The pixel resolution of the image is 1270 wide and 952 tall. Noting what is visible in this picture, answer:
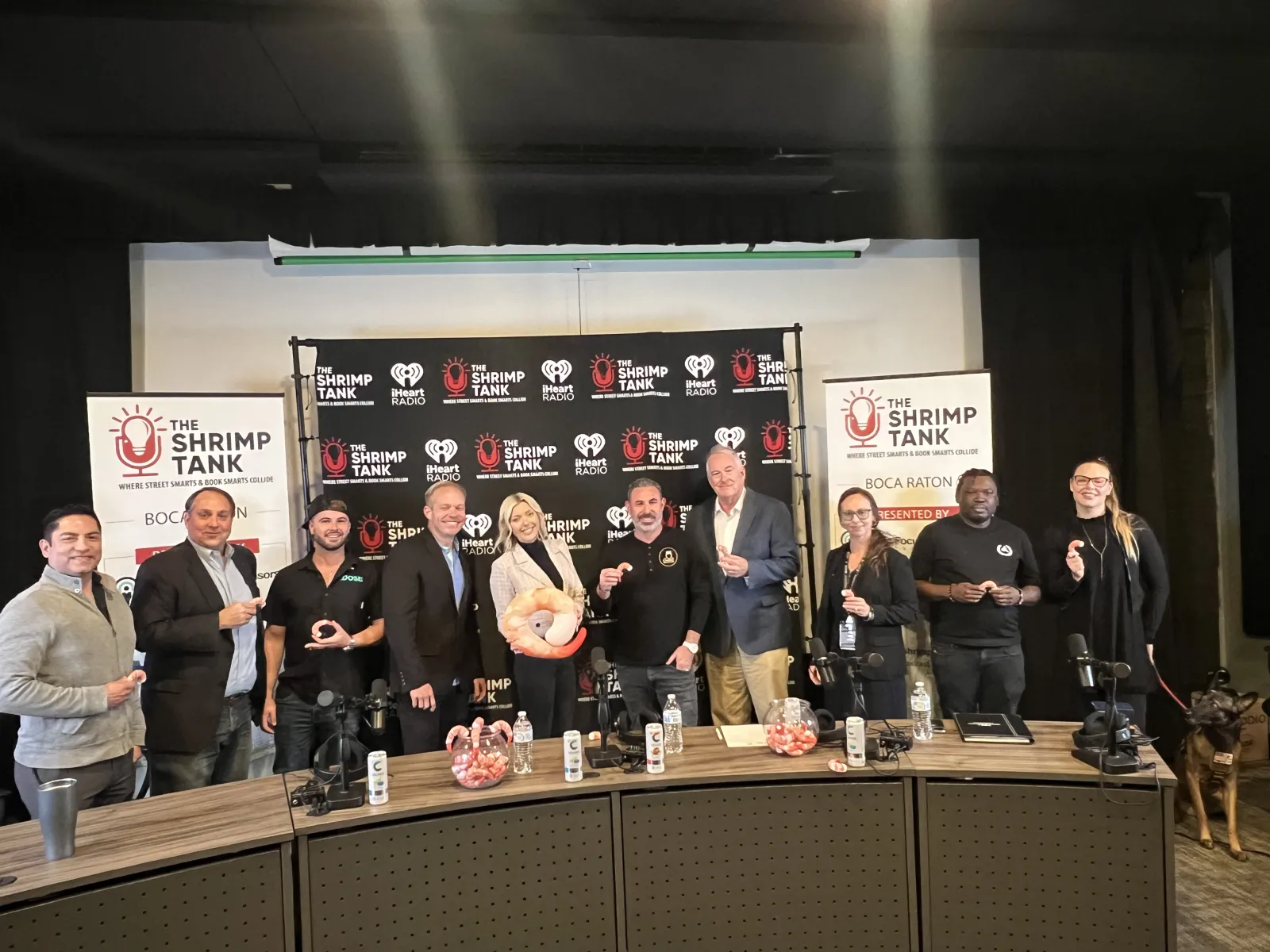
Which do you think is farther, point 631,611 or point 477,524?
point 477,524

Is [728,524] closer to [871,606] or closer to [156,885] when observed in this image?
[871,606]

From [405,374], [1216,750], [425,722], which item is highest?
[405,374]

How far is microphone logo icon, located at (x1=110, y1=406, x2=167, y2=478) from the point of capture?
13.6 feet

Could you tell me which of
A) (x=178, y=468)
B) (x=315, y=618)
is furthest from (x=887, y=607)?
(x=178, y=468)

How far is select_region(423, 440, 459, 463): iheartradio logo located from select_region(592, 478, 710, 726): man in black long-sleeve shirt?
1.05m

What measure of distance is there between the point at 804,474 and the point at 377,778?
9.93 feet

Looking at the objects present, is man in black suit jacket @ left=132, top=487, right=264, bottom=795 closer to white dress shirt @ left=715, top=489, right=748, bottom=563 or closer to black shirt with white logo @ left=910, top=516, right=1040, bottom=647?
white dress shirt @ left=715, top=489, right=748, bottom=563

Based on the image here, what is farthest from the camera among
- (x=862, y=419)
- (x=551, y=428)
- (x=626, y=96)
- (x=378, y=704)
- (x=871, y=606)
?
(x=862, y=419)

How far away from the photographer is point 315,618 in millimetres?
3717

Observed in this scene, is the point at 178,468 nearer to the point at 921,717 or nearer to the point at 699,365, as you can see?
the point at 699,365

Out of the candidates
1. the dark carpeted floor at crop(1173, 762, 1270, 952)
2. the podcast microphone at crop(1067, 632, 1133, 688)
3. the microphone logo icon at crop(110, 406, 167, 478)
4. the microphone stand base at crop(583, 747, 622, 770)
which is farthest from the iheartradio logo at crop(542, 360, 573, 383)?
the dark carpeted floor at crop(1173, 762, 1270, 952)

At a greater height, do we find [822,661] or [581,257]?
[581,257]

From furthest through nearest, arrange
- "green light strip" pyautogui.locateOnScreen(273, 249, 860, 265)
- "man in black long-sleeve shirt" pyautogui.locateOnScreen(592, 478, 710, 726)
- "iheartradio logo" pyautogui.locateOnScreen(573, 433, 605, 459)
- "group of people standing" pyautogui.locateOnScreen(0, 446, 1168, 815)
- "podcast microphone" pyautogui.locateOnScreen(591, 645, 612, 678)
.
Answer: "green light strip" pyautogui.locateOnScreen(273, 249, 860, 265)
"iheartradio logo" pyautogui.locateOnScreen(573, 433, 605, 459)
"man in black long-sleeve shirt" pyautogui.locateOnScreen(592, 478, 710, 726)
"group of people standing" pyautogui.locateOnScreen(0, 446, 1168, 815)
"podcast microphone" pyautogui.locateOnScreen(591, 645, 612, 678)

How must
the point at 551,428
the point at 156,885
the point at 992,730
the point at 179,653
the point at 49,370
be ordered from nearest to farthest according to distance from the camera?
1. the point at 156,885
2. the point at 992,730
3. the point at 179,653
4. the point at 49,370
5. the point at 551,428
